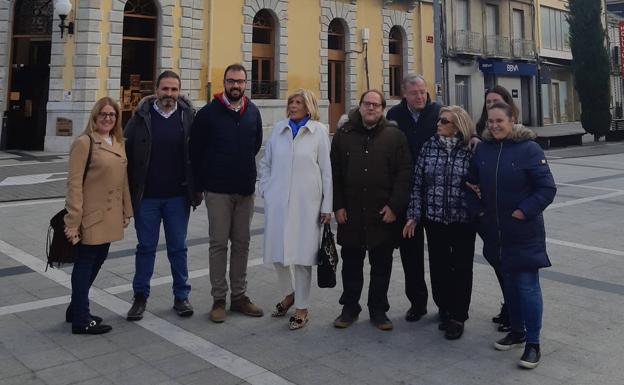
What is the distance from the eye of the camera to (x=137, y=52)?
1969 centimetres

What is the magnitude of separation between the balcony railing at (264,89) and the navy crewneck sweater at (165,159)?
17697 millimetres

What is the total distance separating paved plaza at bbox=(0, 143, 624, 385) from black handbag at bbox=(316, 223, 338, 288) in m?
0.38

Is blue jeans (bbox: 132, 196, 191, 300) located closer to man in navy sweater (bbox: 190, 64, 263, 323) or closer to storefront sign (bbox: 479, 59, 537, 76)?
man in navy sweater (bbox: 190, 64, 263, 323)

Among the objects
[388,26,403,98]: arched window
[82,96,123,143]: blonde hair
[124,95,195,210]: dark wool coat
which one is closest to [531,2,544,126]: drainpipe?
[388,26,403,98]: arched window

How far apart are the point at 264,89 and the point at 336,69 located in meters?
4.23

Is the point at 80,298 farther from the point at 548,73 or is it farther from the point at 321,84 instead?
the point at 548,73

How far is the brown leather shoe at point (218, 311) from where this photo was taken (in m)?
4.71

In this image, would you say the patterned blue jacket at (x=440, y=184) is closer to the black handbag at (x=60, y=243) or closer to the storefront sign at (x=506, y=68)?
the black handbag at (x=60, y=243)

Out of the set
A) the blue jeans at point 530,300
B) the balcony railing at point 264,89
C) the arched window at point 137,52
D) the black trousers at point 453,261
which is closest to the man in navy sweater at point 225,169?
the black trousers at point 453,261

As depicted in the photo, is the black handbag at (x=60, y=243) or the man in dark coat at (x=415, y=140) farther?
the man in dark coat at (x=415, y=140)

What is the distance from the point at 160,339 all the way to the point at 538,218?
301 cm

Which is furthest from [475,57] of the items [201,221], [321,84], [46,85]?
[201,221]

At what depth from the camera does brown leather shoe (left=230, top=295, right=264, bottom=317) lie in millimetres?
4891

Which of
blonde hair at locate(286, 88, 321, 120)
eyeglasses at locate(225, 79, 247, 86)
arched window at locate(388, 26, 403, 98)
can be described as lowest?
blonde hair at locate(286, 88, 321, 120)
